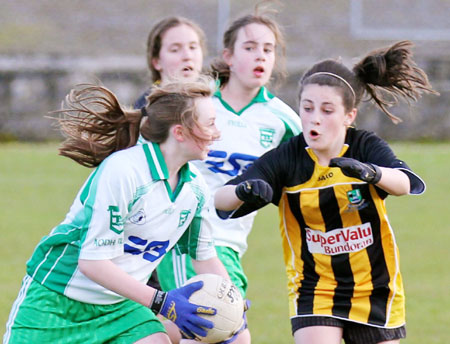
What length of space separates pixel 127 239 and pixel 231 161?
1.34 m

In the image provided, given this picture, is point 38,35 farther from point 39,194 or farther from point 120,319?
point 120,319

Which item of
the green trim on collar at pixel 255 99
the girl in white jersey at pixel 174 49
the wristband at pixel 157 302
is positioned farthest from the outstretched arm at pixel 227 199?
the girl in white jersey at pixel 174 49

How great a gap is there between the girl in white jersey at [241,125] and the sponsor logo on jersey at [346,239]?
0.89 metres

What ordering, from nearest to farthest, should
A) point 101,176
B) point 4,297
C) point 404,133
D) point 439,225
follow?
point 101,176, point 4,297, point 439,225, point 404,133

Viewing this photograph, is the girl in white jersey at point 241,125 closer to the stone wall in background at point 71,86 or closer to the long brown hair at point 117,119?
the long brown hair at point 117,119

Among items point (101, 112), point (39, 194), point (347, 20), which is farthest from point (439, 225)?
point (347, 20)

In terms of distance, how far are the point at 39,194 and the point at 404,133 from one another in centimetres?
792

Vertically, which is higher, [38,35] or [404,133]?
[38,35]

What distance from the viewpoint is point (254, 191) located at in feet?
12.6

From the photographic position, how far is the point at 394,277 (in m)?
4.32

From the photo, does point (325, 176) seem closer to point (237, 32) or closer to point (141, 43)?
point (237, 32)

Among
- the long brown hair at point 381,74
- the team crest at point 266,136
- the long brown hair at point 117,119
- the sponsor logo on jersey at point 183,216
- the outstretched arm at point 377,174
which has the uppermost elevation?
the long brown hair at point 381,74

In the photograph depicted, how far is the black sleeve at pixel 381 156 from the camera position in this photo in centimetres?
405

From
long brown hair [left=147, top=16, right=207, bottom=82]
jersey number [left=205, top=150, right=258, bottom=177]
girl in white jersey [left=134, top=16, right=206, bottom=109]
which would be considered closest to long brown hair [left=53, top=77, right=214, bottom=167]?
jersey number [left=205, top=150, right=258, bottom=177]
